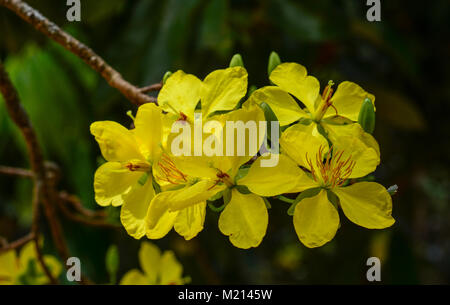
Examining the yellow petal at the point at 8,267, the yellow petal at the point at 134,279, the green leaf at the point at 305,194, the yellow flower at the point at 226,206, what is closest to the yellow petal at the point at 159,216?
the yellow flower at the point at 226,206

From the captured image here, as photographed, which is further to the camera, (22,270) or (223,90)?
(22,270)

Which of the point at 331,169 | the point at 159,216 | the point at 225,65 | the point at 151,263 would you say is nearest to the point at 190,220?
the point at 159,216

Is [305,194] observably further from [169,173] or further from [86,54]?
[86,54]

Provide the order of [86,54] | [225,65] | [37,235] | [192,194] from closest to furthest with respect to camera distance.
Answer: [192,194] → [86,54] → [37,235] → [225,65]

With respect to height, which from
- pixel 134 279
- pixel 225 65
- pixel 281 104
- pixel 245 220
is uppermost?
pixel 225 65

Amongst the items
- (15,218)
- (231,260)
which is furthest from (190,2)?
(15,218)

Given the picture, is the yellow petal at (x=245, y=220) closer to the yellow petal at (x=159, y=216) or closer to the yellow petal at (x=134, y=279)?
the yellow petal at (x=159, y=216)
